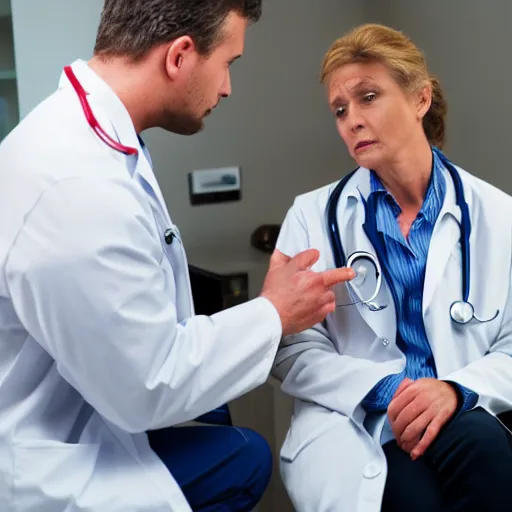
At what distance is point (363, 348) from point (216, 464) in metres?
0.39

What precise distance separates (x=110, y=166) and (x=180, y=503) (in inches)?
19.8

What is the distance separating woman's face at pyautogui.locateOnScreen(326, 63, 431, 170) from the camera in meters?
1.53

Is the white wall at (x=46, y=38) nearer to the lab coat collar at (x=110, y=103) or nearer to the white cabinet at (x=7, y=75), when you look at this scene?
the white cabinet at (x=7, y=75)

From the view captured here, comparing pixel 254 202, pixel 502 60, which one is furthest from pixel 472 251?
pixel 254 202

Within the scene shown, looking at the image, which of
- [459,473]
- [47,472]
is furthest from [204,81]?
[459,473]

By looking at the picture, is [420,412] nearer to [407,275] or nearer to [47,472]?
[407,275]

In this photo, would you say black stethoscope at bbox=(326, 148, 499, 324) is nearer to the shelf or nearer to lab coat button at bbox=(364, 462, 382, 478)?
lab coat button at bbox=(364, 462, 382, 478)

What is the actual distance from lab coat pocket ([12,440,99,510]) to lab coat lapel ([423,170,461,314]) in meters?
0.69

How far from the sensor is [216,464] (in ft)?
4.06

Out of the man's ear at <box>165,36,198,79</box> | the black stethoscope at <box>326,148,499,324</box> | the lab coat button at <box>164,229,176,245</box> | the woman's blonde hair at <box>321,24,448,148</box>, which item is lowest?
the black stethoscope at <box>326,148,499,324</box>

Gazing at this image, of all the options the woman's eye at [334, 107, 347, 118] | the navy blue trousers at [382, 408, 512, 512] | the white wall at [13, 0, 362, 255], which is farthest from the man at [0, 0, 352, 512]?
the white wall at [13, 0, 362, 255]

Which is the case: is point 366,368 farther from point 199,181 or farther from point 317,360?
point 199,181

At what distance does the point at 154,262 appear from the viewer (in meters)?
1.07

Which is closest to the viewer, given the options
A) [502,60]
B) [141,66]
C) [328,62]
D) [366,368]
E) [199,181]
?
[141,66]
